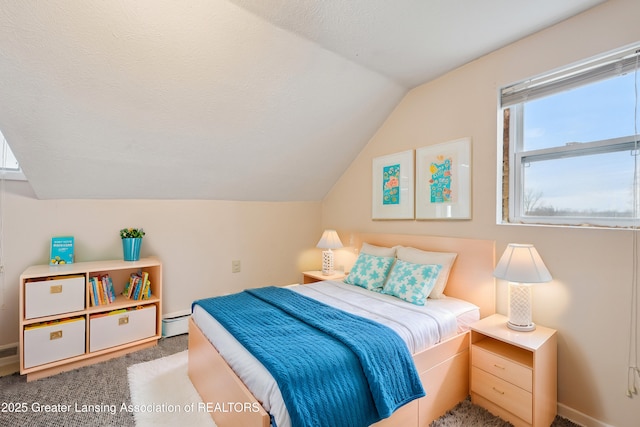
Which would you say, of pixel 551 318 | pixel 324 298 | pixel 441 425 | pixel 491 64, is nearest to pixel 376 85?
pixel 491 64

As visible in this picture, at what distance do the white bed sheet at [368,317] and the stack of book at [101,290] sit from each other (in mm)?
925

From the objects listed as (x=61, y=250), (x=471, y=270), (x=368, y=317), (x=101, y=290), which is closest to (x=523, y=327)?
(x=471, y=270)

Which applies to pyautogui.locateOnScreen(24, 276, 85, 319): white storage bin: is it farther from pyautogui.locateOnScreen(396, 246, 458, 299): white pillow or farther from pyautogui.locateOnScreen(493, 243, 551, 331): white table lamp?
pyautogui.locateOnScreen(493, 243, 551, 331): white table lamp

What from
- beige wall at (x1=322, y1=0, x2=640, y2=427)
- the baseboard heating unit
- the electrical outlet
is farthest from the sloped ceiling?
the baseboard heating unit

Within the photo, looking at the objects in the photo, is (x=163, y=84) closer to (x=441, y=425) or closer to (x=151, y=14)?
(x=151, y=14)

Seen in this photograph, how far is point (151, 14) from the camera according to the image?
5.40 ft

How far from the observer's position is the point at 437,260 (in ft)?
7.83

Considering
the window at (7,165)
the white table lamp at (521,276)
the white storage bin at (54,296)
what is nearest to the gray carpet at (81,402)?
the white storage bin at (54,296)

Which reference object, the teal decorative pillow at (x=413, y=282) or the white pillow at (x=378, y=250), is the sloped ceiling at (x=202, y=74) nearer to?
the white pillow at (x=378, y=250)

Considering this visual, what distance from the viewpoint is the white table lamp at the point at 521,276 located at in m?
1.76

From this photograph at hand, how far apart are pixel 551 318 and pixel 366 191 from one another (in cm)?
198

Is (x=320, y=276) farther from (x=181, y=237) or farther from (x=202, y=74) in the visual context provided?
(x=202, y=74)

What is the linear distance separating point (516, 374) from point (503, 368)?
3.0 inches

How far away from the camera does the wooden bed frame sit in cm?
145
